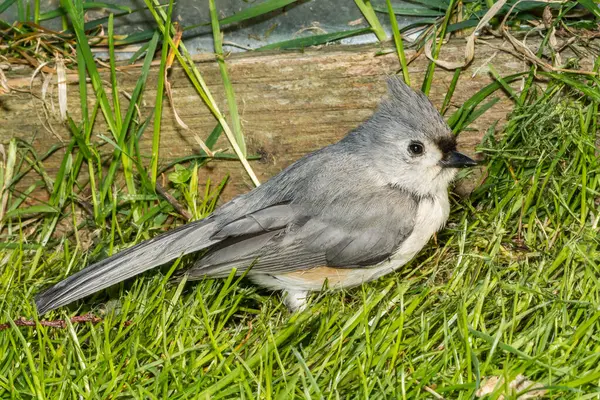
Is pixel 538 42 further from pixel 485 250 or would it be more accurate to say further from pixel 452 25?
pixel 485 250

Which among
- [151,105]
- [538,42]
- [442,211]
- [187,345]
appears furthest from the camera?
[151,105]

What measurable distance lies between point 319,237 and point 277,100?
3.19 ft

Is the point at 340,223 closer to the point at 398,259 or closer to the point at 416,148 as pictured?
the point at 398,259

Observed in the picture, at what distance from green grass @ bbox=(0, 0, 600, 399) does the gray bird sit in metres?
0.12

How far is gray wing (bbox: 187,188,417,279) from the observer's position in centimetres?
390

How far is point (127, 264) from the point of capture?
389 cm

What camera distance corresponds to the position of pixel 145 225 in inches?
180

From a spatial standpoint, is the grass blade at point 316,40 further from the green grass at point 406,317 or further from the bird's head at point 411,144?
the green grass at point 406,317

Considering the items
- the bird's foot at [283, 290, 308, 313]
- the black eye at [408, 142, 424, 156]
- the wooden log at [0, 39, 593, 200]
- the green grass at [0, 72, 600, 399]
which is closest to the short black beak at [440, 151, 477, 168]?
the black eye at [408, 142, 424, 156]

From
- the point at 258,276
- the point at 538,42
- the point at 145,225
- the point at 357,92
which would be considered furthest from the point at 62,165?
the point at 538,42

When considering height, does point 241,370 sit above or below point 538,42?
below

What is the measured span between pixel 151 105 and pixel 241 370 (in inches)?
75.3

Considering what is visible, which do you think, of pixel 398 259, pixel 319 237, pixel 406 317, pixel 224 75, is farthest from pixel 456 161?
pixel 224 75

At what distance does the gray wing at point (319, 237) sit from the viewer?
12.8 ft
